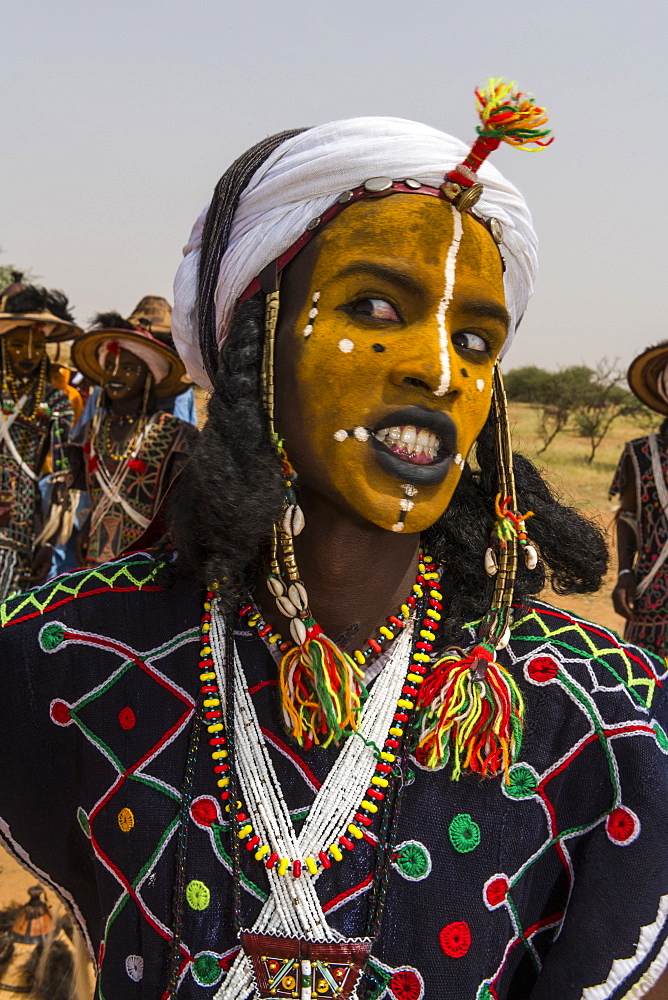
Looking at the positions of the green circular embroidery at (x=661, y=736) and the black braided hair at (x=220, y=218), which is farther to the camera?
the black braided hair at (x=220, y=218)

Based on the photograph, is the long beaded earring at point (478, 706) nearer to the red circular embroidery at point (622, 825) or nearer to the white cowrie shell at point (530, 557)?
the white cowrie shell at point (530, 557)

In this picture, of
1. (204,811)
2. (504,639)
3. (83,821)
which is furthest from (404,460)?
(83,821)

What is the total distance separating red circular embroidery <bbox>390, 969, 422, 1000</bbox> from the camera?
5.41 ft

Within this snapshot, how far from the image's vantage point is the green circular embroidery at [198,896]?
167 centimetres

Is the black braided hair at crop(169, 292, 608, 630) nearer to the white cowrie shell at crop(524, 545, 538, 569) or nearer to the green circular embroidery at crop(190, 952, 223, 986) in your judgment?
the white cowrie shell at crop(524, 545, 538, 569)

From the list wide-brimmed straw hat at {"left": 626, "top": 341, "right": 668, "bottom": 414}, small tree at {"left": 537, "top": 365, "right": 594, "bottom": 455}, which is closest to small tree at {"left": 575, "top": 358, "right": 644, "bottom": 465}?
small tree at {"left": 537, "top": 365, "right": 594, "bottom": 455}

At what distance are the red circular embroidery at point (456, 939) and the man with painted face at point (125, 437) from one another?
4.50 m

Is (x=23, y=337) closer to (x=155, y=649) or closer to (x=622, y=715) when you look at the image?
(x=155, y=649)

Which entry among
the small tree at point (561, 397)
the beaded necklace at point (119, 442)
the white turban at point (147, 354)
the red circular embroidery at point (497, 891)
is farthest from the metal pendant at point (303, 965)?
the small tree at point (561, 397)

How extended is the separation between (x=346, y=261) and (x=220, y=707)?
0.90m

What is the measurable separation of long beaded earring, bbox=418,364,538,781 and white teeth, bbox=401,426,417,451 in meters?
0.35

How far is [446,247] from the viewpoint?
1.68m

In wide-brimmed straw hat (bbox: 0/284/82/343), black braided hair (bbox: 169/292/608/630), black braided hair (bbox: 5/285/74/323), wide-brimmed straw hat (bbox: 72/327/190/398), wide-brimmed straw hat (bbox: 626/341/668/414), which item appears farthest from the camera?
black braided hair (bbox: 5/285/74/323)

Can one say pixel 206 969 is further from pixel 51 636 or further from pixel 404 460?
pixel 404 460
